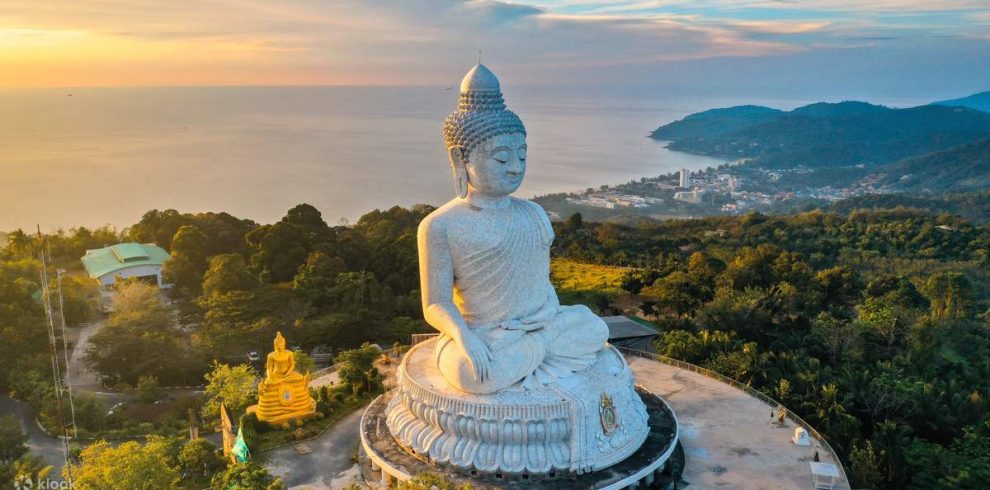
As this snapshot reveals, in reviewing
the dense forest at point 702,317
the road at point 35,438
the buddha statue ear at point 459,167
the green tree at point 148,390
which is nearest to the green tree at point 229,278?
the dense forest at point 702,317

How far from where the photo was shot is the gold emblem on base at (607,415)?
11.7 m

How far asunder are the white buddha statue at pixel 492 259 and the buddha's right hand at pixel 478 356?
0.54 feet

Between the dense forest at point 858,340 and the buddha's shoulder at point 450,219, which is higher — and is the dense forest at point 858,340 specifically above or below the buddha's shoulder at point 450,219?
below

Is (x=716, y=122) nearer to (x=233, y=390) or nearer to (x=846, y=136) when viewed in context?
(x=846, y=136)

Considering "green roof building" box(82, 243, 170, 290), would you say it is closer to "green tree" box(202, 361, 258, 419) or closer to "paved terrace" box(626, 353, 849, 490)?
"green tree" box(202, 361, 258, 419)

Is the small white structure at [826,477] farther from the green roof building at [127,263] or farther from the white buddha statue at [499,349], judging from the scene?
the green roof building at [127,263]

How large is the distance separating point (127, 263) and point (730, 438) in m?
24.0

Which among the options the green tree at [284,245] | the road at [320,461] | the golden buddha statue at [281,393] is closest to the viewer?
the road at [320,461]

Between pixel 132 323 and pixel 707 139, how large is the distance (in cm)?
13771

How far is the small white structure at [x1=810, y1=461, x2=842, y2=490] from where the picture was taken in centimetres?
1223

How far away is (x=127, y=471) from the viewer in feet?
37.9

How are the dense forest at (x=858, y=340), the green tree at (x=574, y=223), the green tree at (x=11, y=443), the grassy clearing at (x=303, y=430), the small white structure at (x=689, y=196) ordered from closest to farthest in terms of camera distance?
the grassy clearing at (x=303, y=430) → the dense forest at (x=858, y=340) → the green tree at (x=11, y=443) → the green tree at (x=574, y=223) → the small white structure at (x=689, y=196)

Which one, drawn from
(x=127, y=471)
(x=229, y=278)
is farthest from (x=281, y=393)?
(x=229, y=278)

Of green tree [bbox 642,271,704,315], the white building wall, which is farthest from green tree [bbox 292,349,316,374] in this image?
the white building wall
